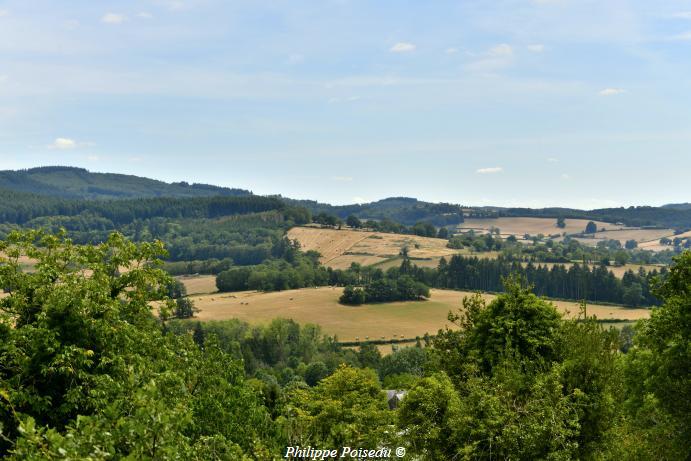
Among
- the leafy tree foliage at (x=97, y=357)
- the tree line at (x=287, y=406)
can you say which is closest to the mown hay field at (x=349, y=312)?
the tree line at (x=287, y=406)

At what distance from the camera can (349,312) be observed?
17225 centimetres

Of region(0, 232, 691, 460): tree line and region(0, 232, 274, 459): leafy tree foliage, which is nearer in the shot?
region(0, 232, 274, 459): leafy tree foliage

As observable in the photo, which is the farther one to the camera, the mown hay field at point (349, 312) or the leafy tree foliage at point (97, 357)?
the mown hay field at point (349, 312)

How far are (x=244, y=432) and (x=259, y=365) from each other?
102631 millimetres

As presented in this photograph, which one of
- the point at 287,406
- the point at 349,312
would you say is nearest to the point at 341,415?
the point at 287,406

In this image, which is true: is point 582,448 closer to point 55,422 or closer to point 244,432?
point 244,432

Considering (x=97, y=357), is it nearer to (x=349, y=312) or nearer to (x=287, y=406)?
(x=287, y=406)

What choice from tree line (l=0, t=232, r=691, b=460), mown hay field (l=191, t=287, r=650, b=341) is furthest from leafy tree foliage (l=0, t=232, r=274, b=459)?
mown hay field (l=191, t=287, r=650, b=341)

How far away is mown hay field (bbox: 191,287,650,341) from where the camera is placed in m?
156

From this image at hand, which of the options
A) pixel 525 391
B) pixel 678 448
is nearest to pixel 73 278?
pixel 525 391

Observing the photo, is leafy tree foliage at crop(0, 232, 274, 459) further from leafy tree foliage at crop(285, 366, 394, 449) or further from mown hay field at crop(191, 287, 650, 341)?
mown hay field at crop(191, 287, 650, 341)

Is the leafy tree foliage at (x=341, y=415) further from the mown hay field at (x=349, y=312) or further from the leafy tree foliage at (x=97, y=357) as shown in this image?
the mown hay field at (x=349, y=312)

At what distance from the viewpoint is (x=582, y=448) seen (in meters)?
30.7

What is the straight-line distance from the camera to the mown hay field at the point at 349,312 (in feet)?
510
